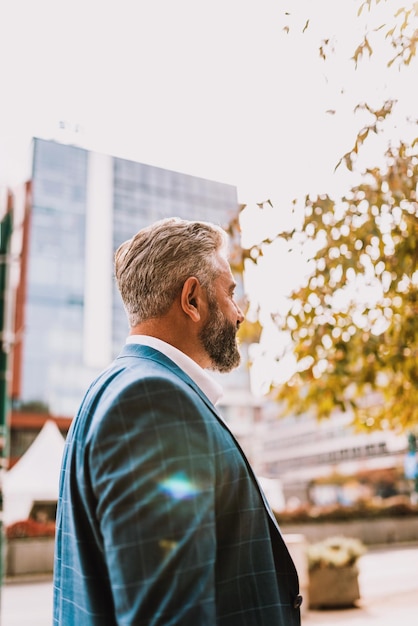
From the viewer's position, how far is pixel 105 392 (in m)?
1.32

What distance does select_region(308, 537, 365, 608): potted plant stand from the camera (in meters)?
→ 9.44

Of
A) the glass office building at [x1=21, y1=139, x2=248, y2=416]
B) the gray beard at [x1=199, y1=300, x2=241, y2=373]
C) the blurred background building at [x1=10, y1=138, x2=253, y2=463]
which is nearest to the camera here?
the gray beard at [x1=199, y1=300, x2=241, y2=373]

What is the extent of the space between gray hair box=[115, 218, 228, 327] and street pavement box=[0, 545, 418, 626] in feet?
25.6

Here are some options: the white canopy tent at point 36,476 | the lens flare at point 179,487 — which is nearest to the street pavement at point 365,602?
the white canopy tent at point 36,476

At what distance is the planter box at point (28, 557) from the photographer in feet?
51.9

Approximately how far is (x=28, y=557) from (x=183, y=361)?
1647cm

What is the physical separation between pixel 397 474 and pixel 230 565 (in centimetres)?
7711

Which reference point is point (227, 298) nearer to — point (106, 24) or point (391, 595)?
point (106, 24)

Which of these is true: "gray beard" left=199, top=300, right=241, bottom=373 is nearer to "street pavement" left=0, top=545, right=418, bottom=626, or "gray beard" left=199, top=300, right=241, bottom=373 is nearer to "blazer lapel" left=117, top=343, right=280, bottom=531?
"blazer lapel" left=117, top=343, right=280, bottom=531

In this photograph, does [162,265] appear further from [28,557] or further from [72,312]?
[72,312]

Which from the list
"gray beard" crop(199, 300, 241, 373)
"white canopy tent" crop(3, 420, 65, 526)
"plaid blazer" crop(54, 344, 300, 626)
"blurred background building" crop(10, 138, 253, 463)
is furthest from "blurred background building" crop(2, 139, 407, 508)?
"plaid blazer" crop(54, 344, 300, 626)

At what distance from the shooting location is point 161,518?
112 centimetres

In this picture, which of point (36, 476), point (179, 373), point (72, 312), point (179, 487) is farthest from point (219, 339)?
point (72, 312)

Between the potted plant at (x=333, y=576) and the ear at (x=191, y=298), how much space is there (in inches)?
355
